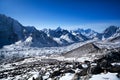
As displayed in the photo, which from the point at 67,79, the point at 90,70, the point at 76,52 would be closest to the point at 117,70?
the point at 90,70

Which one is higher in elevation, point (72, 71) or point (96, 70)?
point (96, 70)

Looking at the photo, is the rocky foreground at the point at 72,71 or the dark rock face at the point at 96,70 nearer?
the dark rock face at the point at 96,70

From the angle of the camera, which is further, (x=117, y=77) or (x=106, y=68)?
(x=106, y=68)

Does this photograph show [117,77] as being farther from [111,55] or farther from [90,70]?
[111,55]

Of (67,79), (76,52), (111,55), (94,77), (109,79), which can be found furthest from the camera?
(76,52)

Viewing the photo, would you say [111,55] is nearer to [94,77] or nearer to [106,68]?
[106,68]

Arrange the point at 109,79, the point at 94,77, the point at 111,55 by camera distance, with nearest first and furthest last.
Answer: the point at 109,79
the point at 94,77
the point at 111,55

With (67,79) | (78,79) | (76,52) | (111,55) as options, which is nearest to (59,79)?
(67,79)

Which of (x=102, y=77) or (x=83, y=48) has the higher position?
(x=83, y=48)

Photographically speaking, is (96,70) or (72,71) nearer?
(96,70)

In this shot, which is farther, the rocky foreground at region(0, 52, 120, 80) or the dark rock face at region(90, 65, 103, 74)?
the rocky foreground at region(0, 52, 120, 80)
